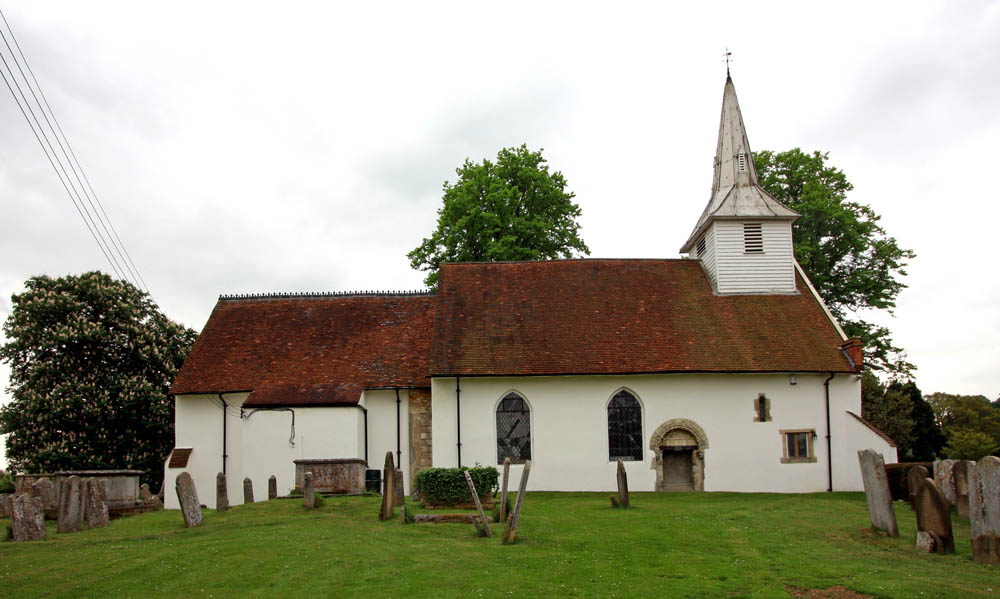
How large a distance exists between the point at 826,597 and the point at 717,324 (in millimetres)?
18499

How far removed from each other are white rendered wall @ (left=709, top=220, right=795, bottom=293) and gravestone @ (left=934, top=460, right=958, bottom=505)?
1193 cm

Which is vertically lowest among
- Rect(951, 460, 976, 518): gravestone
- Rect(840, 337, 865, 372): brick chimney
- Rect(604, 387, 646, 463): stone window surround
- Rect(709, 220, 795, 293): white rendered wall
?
Rect(951, 460, 976, 518): gravestone

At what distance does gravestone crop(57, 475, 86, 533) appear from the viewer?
18297 millimetres

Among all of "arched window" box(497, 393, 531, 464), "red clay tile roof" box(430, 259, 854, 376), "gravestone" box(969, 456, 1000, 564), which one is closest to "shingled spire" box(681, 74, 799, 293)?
"red clay tile roof" box(430, 259, 854, 376)

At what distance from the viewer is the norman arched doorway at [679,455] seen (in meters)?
26.3

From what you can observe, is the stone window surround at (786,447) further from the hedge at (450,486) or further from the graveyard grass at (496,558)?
the hedge at (450,486)

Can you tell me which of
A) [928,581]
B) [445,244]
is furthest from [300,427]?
[928,581]

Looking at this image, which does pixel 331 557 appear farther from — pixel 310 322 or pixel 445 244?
pixel 445 244

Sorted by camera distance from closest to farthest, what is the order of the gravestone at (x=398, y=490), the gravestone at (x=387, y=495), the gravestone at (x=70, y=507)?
the gravestone at (x=387, y=495)
the gravestone at (x=70, y=507)
the gravestone at (x=398, y=490)

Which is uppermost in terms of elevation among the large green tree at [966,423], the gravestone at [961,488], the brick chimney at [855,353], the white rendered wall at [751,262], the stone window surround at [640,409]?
the white rendered wall at [751,262]

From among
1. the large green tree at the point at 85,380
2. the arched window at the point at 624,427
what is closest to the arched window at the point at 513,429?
the arched window at the point at 624,427

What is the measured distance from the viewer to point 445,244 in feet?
127

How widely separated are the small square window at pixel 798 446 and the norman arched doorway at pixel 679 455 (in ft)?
8.93

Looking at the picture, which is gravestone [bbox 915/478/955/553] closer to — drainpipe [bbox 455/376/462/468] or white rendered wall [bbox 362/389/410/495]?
drainpipe [bbox 455/376/462/468]
